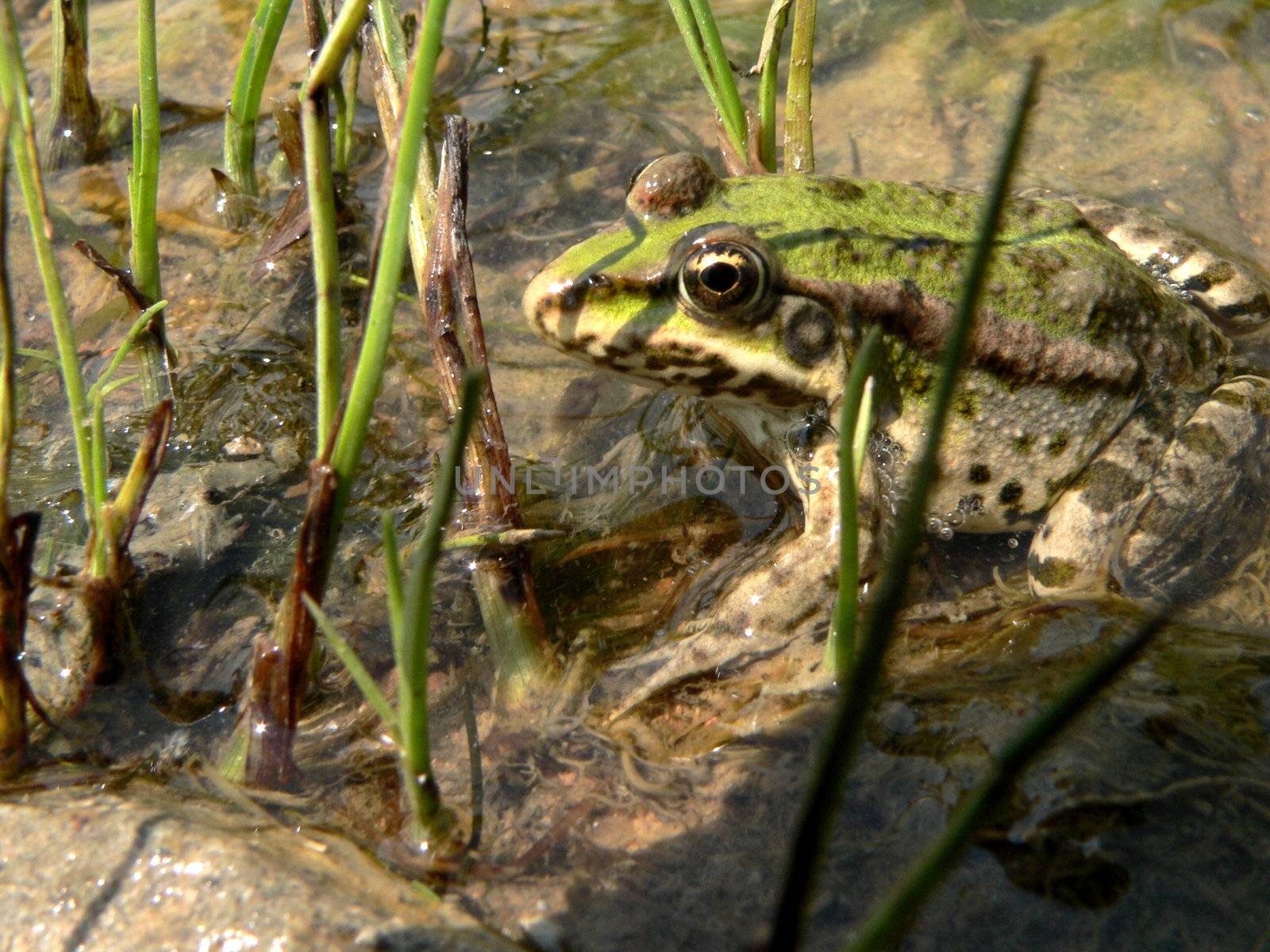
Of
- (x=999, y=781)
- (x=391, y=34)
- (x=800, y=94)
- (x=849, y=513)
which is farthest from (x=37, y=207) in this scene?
(x=800, y=94)

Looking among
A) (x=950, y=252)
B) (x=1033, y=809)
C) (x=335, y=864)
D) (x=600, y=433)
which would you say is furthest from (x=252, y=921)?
(x=950, y=252)

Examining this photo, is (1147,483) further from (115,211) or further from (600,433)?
(115,211)

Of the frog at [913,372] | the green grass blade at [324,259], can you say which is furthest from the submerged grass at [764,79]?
the green grass blade at [324,259]

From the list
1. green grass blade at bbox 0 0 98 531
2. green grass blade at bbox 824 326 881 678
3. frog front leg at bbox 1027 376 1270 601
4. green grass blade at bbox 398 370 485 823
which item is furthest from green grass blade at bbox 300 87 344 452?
frog front leg at bbox 1027 376 1270 601

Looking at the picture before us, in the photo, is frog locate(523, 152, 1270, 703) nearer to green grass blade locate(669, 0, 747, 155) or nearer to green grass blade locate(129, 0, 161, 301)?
green grass blade locate(669, 0, 747, 155)

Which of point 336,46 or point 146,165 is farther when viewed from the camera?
point 146,165

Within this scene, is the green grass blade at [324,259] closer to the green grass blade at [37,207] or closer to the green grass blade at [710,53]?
the green grass blade at [37,207]

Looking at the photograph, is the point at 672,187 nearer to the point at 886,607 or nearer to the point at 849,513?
the point at 849,513
